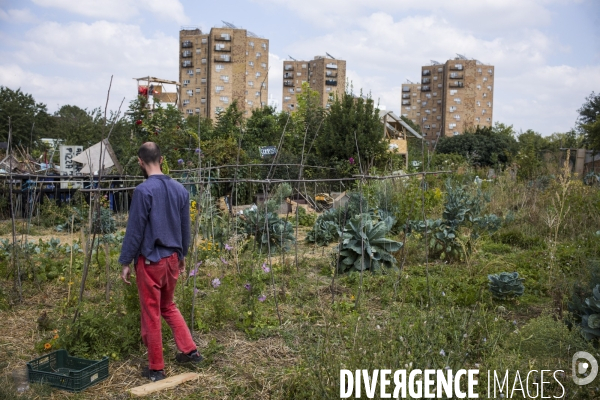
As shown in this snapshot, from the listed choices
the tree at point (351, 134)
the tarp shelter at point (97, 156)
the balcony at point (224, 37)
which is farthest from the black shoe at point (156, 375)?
the balcony at point (224, 37)

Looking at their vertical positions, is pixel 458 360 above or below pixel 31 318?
above

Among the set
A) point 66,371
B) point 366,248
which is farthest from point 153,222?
point 366,248

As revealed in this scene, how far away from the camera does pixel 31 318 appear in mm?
4902

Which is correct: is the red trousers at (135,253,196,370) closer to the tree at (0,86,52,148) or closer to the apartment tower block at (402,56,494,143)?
the tree at (0,86,52,148)

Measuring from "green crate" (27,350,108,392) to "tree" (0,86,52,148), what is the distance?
21.0 meters

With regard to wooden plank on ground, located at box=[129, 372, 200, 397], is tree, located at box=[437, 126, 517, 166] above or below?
above

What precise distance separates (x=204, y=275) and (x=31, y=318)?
1842mm

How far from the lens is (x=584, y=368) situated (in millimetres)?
2969

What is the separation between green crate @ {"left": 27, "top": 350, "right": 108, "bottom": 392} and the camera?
3.41 meters

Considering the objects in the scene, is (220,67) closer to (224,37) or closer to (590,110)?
(224,37)

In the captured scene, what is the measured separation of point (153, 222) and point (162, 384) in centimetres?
99

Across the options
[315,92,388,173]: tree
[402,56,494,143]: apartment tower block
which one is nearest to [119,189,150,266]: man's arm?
[315,92,388,173]: tree

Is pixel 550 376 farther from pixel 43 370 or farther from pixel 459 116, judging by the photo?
pixel 459 116

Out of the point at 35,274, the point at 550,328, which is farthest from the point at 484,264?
the point at 35,274
